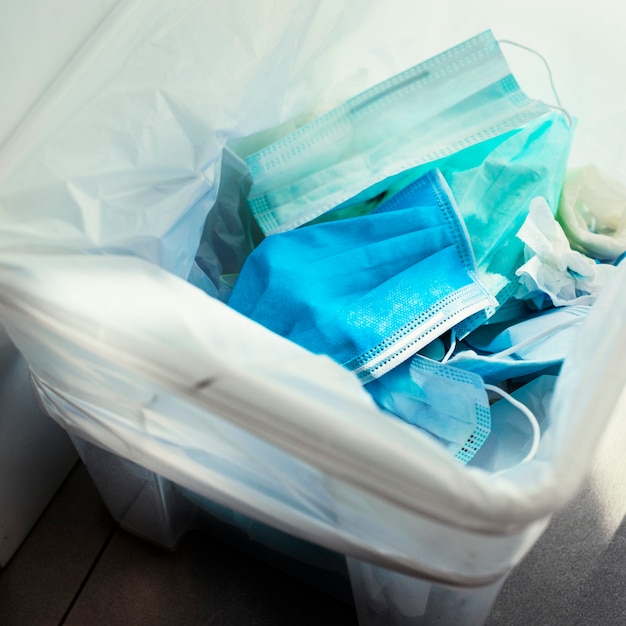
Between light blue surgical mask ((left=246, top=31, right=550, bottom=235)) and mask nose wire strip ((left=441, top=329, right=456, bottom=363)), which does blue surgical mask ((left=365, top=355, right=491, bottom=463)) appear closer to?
mask nose wire strip ((left=441, top=329, right=456, bottom=363))

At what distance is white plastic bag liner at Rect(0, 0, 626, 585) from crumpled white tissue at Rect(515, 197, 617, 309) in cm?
11

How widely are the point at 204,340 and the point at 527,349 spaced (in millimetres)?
325

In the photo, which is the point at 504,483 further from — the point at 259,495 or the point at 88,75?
the point at 88,75

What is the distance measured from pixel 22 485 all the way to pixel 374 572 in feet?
1.28

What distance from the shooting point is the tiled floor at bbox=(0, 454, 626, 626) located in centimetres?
76

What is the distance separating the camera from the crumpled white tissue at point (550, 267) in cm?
65

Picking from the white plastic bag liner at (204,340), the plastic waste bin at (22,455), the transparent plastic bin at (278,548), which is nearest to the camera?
the white plastic bag liner at (204,340)

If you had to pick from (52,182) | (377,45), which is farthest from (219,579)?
(377,45)

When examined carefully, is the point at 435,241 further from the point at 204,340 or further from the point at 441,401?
the point at 204,340

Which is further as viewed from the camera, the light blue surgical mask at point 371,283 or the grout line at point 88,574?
the grout line at point 88,574

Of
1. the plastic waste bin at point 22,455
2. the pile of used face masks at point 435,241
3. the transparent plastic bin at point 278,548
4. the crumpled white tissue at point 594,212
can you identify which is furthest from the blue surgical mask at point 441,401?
the plastic waste bin at point 22,455

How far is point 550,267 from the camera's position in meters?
0.65

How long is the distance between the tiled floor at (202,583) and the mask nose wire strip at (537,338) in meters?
0.31

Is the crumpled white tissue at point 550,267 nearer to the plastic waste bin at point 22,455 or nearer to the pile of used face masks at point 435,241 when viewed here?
the pile of used face masks at point 435,241
